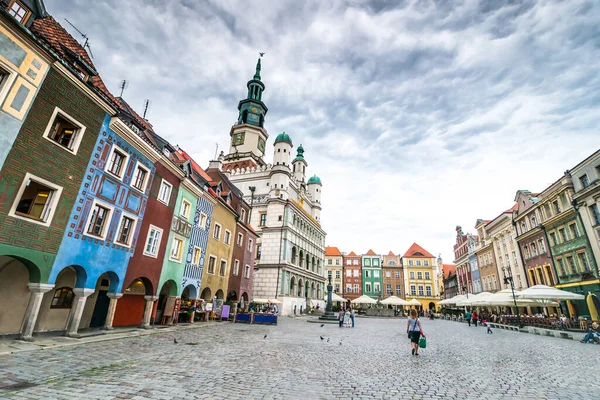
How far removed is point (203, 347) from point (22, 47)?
1297 cm

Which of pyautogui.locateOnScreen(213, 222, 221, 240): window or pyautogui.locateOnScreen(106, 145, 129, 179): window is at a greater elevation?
pyautogui.locateOnScreen(106, 145, 129, 179): window

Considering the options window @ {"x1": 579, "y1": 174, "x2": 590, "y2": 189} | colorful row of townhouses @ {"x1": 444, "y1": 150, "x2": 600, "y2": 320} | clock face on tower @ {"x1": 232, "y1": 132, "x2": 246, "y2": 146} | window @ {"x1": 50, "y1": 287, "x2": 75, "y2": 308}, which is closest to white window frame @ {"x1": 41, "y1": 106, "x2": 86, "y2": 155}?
window @ {"x1": 50, "y1": 287, "x2": 75, "y2": 308}

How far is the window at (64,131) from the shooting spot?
37.8 ft

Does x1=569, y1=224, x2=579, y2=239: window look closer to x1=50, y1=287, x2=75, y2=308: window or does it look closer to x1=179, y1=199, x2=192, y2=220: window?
x1=179, y1=199, x2=192, y2=220: window

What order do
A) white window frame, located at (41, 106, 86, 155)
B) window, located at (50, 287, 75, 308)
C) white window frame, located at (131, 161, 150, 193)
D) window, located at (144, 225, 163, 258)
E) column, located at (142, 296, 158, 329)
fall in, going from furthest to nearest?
window, located at (144, 225, 163, 258), column, located at (142, 296, 158, 329), white window frame, located at (131, 161, 150, 193), window, located at (50, 287, 75, 308), white window frame, located at (41, 106, 86, 155)

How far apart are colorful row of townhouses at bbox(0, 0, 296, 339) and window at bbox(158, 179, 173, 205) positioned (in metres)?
0.07

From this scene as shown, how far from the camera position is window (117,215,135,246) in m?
15.1

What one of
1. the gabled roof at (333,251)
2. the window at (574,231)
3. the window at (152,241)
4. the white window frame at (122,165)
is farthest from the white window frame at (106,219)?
the gabled roof at (333,251)

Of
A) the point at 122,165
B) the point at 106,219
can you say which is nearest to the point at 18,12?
the point at 122,165

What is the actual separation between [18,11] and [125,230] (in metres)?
9.97

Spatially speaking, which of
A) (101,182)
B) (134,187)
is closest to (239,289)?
(134,187)

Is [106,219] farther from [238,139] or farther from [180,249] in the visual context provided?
[238,139]

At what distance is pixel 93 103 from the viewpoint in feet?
43.2

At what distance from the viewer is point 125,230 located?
51.1 feet
